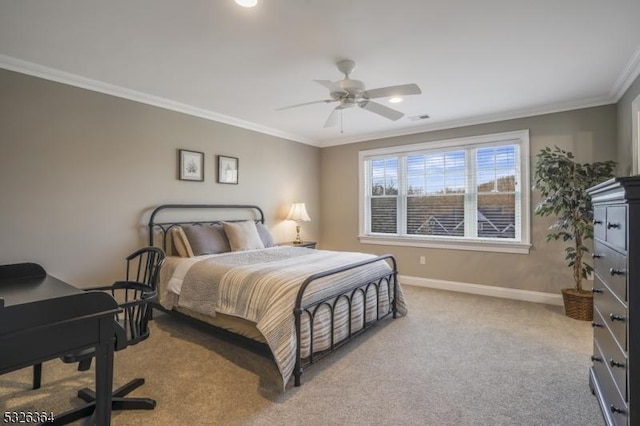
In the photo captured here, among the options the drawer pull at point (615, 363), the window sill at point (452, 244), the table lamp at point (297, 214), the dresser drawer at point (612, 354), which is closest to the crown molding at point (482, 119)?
the table lamp at point (297, 214)

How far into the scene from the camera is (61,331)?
4.28 ft

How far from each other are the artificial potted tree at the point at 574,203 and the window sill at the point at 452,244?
60cm

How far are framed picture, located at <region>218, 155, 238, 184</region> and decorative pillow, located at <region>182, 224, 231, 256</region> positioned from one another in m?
0.79

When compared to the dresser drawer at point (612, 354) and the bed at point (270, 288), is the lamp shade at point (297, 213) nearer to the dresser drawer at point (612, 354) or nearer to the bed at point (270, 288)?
the bed at point (270, 288)

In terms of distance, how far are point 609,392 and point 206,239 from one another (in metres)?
3.57

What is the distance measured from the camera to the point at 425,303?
4.18m

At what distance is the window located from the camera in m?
4.42

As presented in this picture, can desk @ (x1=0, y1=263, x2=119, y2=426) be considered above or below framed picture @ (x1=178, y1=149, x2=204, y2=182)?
below

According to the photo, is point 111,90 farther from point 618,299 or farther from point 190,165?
point 618,299

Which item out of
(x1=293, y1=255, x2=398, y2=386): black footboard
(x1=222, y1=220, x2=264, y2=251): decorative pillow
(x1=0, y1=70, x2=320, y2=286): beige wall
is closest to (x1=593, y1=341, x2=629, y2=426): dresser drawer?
(x1=293, y1=255, x2=398, y2=386): black footboard

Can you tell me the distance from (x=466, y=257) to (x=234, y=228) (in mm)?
3303

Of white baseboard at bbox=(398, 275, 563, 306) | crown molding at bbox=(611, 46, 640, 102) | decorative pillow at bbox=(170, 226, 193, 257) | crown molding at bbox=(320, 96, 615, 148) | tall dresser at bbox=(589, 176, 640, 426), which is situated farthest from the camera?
white baseboard at bbox=(398, 275, 563, 306)

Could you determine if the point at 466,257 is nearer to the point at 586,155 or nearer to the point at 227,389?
the point at 586,155

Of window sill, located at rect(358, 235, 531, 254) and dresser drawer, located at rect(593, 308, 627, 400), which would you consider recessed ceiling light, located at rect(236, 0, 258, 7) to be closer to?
dresser drawer, located at rect(593, 308, 627, 400)
